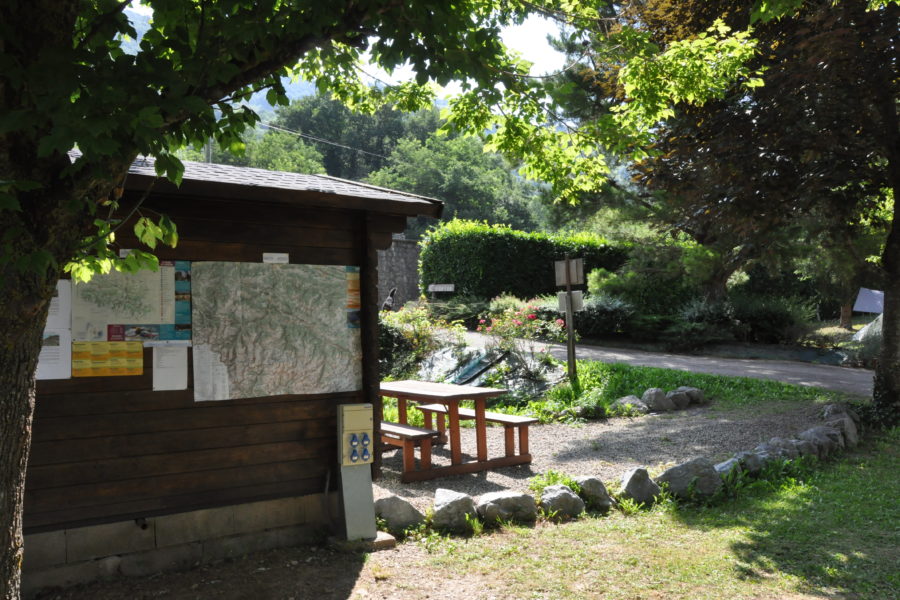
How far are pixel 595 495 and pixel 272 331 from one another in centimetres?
307

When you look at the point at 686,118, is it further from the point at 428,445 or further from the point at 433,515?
the point at 433,515

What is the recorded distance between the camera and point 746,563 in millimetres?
4719

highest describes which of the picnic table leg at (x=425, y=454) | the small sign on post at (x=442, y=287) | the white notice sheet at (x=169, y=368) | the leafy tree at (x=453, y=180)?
the leafy tree at (x=453, y=180)

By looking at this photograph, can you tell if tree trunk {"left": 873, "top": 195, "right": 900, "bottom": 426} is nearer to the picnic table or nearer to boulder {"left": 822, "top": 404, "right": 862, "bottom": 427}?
boulder {"left": 822, "top": 404, "right": 862, "bottom": 427}

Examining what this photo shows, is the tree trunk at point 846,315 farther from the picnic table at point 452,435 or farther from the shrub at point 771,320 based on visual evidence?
the picnic table at point 452,435

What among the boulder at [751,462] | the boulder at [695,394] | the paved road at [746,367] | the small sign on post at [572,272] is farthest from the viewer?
the small sign on post at [572,272]

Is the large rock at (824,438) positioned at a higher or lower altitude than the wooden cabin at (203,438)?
lower

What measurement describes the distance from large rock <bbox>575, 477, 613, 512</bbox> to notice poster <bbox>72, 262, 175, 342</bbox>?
3644mm

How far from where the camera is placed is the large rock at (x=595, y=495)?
6141mm

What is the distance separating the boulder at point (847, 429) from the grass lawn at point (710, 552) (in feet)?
5.83

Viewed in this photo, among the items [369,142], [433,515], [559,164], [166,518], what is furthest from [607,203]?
[369,142]

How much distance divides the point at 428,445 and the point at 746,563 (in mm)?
3426

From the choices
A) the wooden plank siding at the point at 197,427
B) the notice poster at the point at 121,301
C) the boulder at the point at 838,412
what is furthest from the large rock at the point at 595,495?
the boulder at the point at 838,412

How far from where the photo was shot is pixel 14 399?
113 inches
